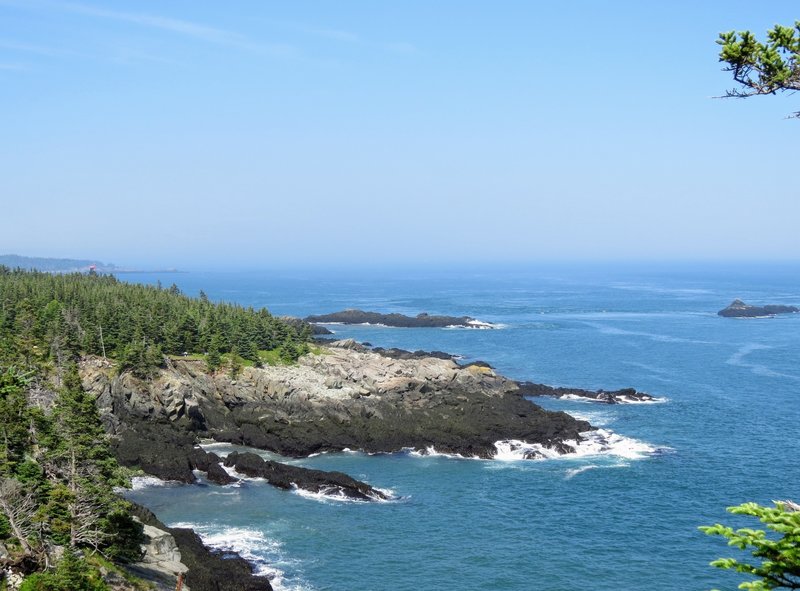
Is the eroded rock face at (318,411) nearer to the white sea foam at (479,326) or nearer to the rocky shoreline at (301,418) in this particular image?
the rocky shoreline at (301,418)

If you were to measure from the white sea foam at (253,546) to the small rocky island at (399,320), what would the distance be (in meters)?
130

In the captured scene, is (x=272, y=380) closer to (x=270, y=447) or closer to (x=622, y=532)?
(x=270, y=447)

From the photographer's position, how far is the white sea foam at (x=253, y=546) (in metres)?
45.6

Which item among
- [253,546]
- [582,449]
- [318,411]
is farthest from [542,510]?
[318,411]

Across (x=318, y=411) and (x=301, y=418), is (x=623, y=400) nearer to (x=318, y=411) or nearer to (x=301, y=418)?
(x=318, y=411)

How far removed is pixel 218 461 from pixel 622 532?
37.1 metres

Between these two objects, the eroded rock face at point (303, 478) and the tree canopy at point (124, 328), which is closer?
the eroded rock face at point (303, 478)

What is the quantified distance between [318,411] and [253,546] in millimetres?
32757


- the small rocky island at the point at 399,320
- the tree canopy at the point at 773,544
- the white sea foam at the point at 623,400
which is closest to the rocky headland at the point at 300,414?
the white sea foam at the point at 623,400

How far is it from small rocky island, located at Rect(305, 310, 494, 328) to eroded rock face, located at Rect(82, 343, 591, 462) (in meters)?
86.4

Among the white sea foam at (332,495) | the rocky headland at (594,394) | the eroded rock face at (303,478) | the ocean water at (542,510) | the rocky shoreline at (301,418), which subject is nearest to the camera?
the ocean water at (542,510)

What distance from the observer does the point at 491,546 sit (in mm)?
51250

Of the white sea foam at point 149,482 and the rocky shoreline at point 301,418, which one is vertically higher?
the rocky shoreline at point 301,418

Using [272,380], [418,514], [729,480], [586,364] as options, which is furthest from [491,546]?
[586,364]
